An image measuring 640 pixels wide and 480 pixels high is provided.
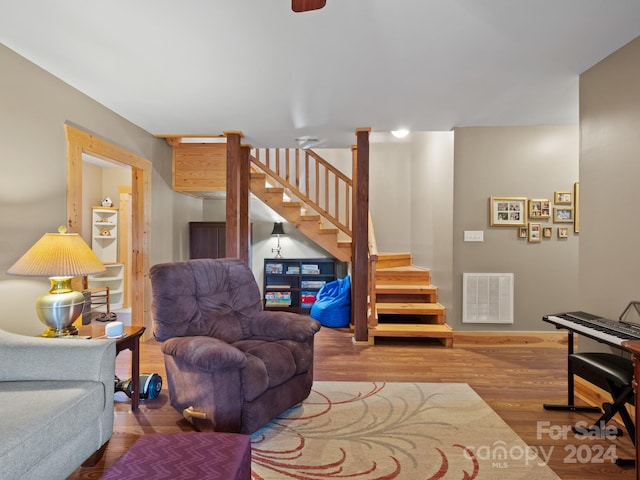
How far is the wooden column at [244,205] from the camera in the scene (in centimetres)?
443

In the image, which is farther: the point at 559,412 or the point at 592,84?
the point at 592,84

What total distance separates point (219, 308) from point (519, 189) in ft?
11.8

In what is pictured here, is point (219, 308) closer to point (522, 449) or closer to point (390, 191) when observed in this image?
point (522, 449)

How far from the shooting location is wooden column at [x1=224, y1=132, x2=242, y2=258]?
4.18 meters

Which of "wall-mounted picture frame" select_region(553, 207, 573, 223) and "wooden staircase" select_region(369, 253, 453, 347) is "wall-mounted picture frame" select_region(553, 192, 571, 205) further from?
"wooden staircase" select_region(369, 253, 453, 347)

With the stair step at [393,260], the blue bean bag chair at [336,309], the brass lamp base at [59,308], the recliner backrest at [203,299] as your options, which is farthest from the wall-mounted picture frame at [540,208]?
the brass lamp base at [59,308]

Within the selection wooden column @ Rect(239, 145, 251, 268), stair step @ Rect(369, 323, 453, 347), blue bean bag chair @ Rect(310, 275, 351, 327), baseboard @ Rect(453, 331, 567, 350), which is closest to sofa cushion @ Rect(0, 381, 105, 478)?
wooden column @ Rect(239, 145, 251, 268)

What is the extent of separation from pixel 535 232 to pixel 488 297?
0.94 meters

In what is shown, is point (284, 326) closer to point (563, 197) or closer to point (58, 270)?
point (58, 270)

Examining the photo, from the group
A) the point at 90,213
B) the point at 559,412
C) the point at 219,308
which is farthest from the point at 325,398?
the point at 90,213

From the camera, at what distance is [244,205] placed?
4.52 metres

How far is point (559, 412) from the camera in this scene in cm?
243

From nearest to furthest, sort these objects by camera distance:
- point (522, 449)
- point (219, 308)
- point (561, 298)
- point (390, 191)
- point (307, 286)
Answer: point (522, 449) < point (219, 308) < point (561, 298) < point (307, 286) < point (390, 191)

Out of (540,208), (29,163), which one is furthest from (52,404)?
(540,208)
